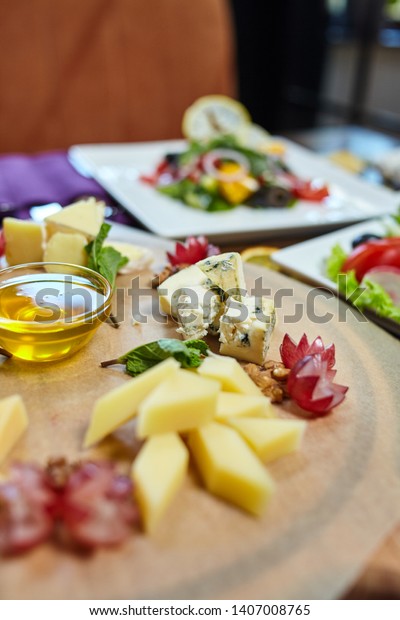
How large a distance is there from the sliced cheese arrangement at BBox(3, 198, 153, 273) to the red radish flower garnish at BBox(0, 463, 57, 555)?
2.59 feet

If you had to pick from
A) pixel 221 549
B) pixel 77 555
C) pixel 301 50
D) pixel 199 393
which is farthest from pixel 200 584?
pixel 301 50

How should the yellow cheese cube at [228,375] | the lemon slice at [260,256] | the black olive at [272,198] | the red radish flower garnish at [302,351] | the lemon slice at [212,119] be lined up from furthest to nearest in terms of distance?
the lemon slice at [212,119] < the black olive at [272,198] < the lemon slice at [260,256] < the red radish flower garnish at [302,351] < the yellow cheese cube at [228,375]

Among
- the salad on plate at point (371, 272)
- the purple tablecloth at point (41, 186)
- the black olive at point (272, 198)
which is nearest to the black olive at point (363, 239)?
the salad on plate at point (371, 272)

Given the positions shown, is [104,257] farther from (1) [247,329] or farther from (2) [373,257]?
(2) [373,257]

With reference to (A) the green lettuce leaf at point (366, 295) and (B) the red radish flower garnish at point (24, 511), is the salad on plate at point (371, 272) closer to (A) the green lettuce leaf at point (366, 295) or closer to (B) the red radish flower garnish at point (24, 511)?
(A) the green lettuce leaf at point (366, 295)

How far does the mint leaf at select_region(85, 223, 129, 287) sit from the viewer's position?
1.45 metres

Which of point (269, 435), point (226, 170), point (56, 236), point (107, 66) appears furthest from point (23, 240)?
point (107, 66)

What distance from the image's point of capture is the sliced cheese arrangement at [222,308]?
47.8 inches

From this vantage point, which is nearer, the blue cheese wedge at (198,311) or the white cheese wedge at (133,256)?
the blue cheese wedge at (198,311)

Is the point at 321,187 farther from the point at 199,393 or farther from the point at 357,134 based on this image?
the point at 357,134

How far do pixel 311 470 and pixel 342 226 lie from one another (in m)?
1.47

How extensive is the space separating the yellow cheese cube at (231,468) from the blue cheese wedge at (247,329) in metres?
0.30

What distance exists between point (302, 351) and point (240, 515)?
450mm

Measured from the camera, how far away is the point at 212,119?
3.04m
